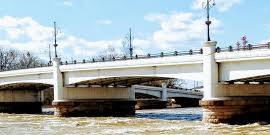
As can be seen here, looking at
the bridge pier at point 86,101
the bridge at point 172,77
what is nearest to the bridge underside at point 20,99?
the bridge at point 172,77

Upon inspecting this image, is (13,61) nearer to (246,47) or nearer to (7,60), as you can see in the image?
(7,60)

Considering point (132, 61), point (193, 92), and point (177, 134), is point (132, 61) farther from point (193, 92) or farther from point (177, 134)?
point (193, 92)

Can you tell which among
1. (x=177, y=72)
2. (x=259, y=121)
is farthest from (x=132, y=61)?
(x=259, y=121)

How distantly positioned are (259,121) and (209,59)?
637 cm

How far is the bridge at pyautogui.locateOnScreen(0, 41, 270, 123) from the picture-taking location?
120 feet

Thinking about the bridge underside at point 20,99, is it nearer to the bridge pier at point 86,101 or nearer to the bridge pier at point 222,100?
the bridge pier at point 86,101

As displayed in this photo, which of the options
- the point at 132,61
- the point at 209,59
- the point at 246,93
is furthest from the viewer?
the point at 132,61

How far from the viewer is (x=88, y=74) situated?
169ft

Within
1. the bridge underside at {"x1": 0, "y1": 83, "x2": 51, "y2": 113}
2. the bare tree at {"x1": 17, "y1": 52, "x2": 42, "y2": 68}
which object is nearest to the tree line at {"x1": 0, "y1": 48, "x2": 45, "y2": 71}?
the bare tree at {"x1": 17, "y1": 52, "x2": 42, "y2": 68}

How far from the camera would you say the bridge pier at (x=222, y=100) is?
37781 mm

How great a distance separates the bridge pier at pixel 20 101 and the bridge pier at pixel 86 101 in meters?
17.3

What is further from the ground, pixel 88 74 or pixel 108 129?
pixel 88 74

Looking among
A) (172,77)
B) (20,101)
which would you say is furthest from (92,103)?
(20,101)

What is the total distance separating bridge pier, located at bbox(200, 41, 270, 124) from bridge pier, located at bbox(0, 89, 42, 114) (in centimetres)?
Answer: 3785
